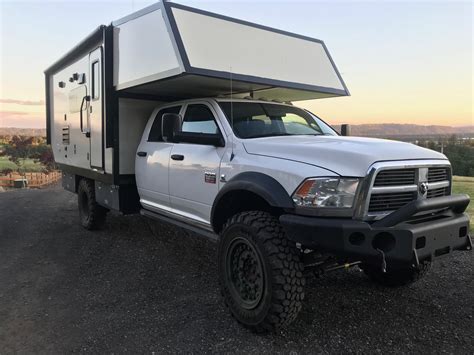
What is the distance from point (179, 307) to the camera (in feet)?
13.6

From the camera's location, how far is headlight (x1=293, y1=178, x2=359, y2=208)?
→ 3242 millimetres

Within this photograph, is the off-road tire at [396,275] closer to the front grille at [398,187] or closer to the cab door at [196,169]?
the front grille at [398,187]

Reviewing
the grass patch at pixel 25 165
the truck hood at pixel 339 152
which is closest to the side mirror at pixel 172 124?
the truck hood at pixel 339 152

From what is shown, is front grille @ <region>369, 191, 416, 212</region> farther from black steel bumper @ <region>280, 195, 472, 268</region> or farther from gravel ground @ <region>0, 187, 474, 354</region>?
gravel ground @ <region>0, 187, 474, 354</region>

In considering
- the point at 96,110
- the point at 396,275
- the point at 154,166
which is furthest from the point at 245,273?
the point at 96,110

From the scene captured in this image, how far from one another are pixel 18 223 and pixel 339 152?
270 inches

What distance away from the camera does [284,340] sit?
136 inches

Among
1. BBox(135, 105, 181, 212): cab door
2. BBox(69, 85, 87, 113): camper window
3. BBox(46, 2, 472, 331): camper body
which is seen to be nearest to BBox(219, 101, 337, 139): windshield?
BBox(46, 2, 472, 331): camper body

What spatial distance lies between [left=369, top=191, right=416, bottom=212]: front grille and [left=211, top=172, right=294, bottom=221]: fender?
62 cm

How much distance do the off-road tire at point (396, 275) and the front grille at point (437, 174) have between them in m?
0.96

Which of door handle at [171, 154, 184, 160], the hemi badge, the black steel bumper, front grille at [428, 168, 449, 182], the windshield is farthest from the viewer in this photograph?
door handle at [171, 154, 184, 160]

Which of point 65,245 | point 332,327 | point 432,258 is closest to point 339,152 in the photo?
point 432,258

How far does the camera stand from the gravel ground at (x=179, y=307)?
11.3ft

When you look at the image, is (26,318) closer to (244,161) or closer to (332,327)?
(244,161)
